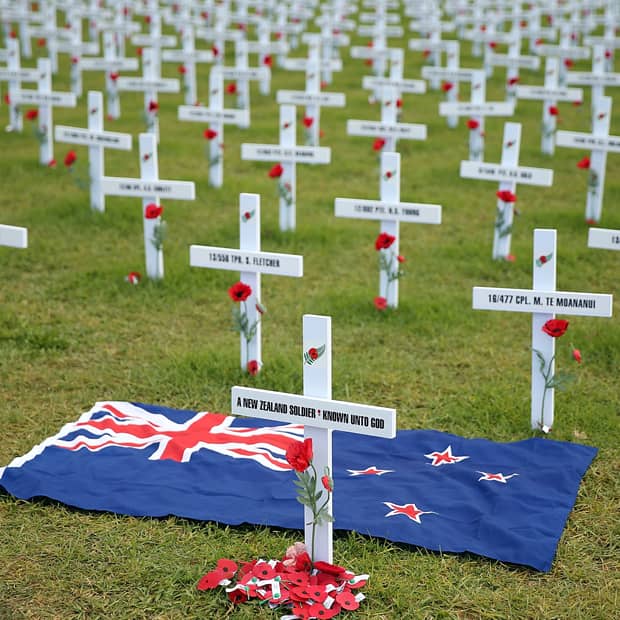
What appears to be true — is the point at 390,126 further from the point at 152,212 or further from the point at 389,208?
the point at 152,212

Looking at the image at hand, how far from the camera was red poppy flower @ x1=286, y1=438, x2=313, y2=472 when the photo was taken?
409 cm

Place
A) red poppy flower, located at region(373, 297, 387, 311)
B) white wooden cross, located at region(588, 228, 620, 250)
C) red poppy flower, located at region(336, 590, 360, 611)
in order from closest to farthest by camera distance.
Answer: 1. red poppy flower, located at region(336, 590, 360, 611)
2. white wooden cross, located at region(588, 228, 620, 250)
3. red poppy flower, located at region(373, 297, 387, 311)

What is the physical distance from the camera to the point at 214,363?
671 centimetres

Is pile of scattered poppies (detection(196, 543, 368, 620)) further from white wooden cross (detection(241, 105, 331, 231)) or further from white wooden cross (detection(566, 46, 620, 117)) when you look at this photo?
white wooden cross (detection(566, 46, 620, 117))

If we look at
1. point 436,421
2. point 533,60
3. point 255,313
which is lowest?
point 436,421

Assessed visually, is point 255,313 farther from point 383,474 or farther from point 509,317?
A: point 509,317

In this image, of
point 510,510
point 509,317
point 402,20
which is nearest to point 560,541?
point 510,510

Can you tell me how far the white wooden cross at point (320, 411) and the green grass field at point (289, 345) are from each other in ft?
1.05

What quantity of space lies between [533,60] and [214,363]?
30.2ft

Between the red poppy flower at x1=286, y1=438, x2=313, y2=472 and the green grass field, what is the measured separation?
0.62 metres

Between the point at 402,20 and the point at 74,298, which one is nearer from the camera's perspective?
the point at 74,298

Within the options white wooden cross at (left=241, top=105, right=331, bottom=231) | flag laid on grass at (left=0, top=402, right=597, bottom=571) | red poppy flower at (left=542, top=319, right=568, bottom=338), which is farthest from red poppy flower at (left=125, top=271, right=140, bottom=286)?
red poppy flower at (left=542, top=319, right=568, bottom=338)

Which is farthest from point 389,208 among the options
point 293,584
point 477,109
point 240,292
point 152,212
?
point 477,109

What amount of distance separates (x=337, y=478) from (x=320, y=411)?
1.13 m
